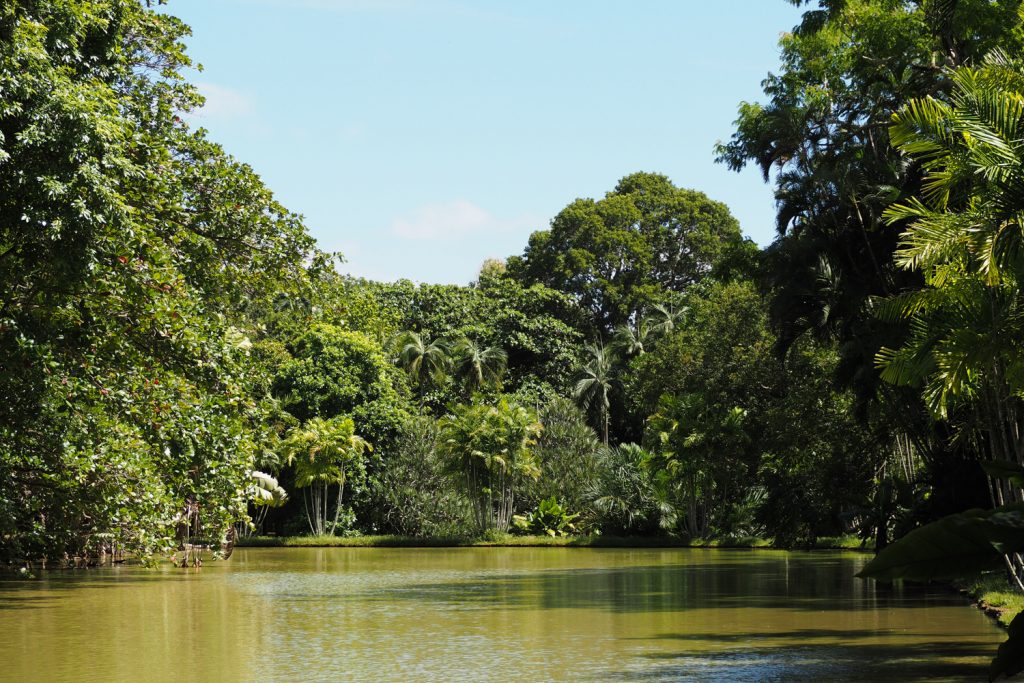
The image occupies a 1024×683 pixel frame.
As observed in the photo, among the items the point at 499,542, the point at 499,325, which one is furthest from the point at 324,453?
the point at 499,325

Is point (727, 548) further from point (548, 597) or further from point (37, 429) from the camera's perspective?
point (37, 429)

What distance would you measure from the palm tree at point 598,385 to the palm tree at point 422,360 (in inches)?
194

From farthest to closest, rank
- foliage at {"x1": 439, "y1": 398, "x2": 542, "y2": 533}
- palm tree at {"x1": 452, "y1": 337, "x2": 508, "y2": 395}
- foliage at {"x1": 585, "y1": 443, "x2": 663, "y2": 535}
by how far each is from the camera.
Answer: palm tree at {"x1": 452, "y1": 337, "x2": 508, "y2": 395} < foliage at {"x1": 585, "y1": 443, "x2": 663, "y2": 535} < foliage at {"x1": 439, "y1": 398, "x2": 542, "y2": 533}

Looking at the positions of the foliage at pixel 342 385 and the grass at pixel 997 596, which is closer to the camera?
the grass at pixel 997 596

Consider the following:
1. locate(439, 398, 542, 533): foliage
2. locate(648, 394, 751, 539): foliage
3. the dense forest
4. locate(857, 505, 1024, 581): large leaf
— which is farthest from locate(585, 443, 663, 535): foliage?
locate(857, 505, 1024, 581): large leaf

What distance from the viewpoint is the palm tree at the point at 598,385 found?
3981cm

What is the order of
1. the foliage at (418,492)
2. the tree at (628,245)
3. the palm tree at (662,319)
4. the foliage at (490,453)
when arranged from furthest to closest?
the tree at (628,245)
the palm tree at (662,319)
the foliage at (418,492)
the foliage at (490,453)

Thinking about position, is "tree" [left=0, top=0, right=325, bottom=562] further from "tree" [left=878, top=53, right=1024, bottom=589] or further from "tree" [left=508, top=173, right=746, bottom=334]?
"tree" [left=508, top=173, right=746, bottom=334]

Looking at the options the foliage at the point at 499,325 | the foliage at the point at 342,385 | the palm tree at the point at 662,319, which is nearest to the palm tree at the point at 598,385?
the foliage at the point at 499,325

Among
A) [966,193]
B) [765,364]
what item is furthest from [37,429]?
[765,364]

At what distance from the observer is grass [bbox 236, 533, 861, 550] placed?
3234cm

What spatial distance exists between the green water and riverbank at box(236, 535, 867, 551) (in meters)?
10.5

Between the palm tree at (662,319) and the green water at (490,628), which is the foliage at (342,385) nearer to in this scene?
the palm tree at (662,319)

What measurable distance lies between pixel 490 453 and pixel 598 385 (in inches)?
283
